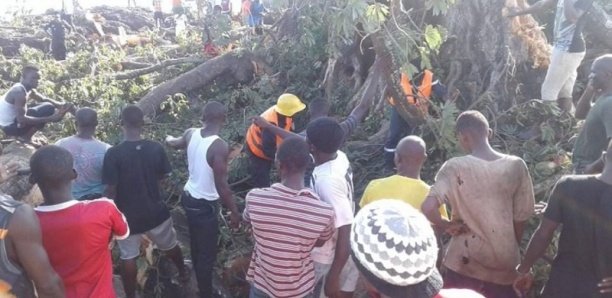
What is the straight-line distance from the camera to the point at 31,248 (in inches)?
95.1

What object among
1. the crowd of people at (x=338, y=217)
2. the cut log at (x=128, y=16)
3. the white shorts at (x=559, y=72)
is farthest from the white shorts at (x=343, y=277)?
the cut log at (x=128, y=16)

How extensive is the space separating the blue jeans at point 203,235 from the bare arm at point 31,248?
177 centimetres

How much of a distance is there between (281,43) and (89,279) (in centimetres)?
640

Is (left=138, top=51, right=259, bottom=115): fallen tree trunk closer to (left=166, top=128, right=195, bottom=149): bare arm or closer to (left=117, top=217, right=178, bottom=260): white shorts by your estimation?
(left=166, top=128, right=195, bottom=149): bare arm

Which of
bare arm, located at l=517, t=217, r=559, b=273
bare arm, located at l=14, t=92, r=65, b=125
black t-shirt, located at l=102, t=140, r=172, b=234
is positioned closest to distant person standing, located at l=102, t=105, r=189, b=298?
black t-shirt, located at l=102, t=140, r=172, b=234

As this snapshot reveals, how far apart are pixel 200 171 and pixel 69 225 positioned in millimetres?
1542

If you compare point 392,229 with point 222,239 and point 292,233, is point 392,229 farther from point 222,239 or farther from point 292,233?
point 222,239

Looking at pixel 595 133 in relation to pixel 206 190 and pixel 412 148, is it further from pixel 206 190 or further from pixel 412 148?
pixel 206 190

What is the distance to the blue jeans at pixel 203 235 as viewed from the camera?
13.9 feet

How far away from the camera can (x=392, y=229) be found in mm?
1890

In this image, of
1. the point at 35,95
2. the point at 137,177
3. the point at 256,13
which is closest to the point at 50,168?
the point at 137,177

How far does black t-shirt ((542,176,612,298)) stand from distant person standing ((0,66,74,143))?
5390 millimetres

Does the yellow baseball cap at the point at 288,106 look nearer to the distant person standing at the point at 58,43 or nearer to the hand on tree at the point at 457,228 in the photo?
the hand on tree at the point at 457,228

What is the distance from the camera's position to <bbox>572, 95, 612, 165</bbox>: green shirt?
3465 mm
